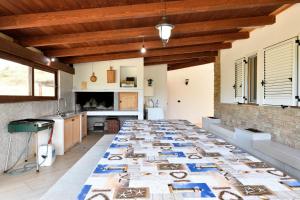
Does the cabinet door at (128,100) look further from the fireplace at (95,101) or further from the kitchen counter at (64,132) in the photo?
the kitchen counter at (64,132)

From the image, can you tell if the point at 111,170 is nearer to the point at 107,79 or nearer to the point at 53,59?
the point at 53,59

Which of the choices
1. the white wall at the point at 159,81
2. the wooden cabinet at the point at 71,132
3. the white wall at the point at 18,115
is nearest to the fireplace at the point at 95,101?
the wooden cabinet at the point at 71,132

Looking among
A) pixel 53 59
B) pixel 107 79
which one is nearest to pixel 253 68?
pixel 107 79

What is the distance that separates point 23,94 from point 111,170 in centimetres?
359

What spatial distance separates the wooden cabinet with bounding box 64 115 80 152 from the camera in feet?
16.1

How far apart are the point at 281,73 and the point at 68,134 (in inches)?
175

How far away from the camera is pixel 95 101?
A: 24.2 ft

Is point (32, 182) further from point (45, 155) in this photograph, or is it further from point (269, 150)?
point (269, 150)

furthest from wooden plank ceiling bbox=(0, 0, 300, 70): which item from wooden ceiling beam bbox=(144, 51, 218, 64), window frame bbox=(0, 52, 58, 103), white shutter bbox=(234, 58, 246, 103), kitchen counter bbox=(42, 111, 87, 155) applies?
kitchen counter bbox=(42, 111, 87, 155)

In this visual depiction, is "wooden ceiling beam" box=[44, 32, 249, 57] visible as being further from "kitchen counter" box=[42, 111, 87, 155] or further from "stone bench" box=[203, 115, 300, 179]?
"stone bench" box=[203, 115, 300, 179]

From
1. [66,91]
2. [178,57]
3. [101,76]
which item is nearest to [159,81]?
[178,57]

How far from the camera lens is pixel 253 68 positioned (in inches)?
197

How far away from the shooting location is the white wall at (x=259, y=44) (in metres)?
3.47

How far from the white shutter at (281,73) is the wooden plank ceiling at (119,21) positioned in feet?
1.93
